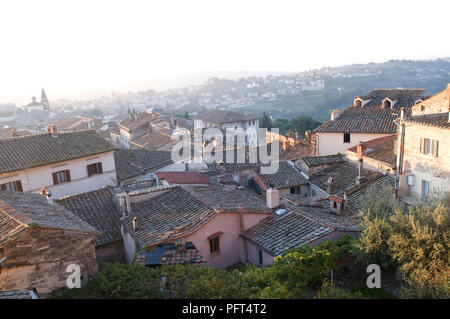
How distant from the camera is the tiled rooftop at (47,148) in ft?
61.5

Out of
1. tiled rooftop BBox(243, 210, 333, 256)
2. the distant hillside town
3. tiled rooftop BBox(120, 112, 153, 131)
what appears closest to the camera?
the distant hillside town

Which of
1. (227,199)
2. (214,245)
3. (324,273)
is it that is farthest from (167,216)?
(324,273)

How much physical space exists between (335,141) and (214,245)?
1565cm

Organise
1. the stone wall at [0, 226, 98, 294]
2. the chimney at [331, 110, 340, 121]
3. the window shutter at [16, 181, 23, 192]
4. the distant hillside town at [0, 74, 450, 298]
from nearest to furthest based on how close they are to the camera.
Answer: the stone wall at [0, 226, 98, 294] → the distant hillside town at [0, 74, 450, 298] → the window shutter at [16, 181, 23, 192] → the chimney at [331, 110, 340, 121]

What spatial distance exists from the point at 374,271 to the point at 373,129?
1661 cm

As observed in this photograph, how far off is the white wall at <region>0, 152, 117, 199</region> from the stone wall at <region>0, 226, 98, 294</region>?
11.6m

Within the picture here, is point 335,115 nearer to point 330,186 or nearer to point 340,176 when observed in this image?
point 340,176

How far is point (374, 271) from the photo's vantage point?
9.06 meters

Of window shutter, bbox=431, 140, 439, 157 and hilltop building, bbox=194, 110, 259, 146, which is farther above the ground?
window shutter, bbox=431, 140, 439, 157

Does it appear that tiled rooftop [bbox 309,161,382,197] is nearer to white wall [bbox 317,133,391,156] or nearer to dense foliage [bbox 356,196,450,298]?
white wall [bbox 317,133,391,156]

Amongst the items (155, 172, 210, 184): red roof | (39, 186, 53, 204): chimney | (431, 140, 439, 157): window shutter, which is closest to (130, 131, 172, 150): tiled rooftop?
(155, 172, 210, 184): red roof

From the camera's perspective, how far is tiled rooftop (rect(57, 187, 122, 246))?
13.4m

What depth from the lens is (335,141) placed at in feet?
82.3

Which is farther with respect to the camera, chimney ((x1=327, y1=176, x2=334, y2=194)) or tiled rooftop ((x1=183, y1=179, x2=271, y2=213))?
chimney ((x1=327, y1=176, x2=334, y2=194))
